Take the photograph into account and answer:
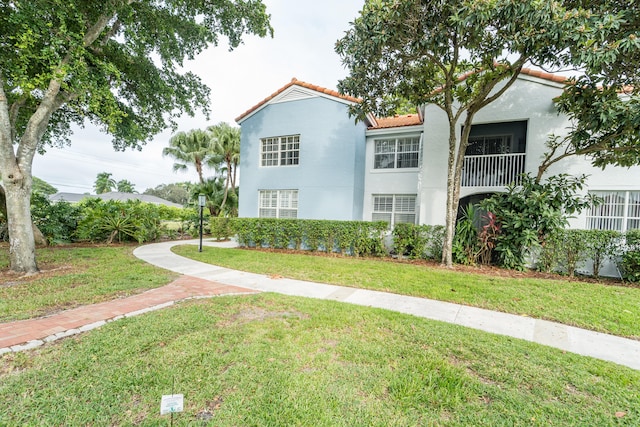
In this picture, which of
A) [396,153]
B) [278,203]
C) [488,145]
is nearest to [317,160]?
[278,203]

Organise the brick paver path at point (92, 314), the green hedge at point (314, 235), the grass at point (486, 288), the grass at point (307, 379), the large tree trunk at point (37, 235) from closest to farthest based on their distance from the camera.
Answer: the grass at point (307, 379), the brick paver path at point (92, 314), the grass at point (486, 288), the green hedge at point (314, 235), the large tree trunk at point (37, 235)

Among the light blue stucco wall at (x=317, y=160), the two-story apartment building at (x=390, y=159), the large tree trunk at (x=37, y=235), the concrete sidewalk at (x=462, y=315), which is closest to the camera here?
the concrete sidewalk at (x=462, y=315)

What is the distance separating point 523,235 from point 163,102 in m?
13.5

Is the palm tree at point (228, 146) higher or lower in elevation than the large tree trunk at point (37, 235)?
higher

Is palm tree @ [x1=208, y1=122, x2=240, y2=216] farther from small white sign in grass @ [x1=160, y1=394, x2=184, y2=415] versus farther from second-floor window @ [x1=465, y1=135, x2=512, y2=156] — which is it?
small white sign in grass @ [x1=160, y1=394, x2=184, y2=415]

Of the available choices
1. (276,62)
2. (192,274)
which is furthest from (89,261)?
(276,62)

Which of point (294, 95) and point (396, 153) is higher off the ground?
point (294, 95)

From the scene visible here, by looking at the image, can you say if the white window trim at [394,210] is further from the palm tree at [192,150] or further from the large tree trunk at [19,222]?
the palm tree at [192,150]

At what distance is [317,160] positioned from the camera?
1235 cm

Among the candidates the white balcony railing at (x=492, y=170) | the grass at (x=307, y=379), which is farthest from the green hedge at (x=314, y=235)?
the grass at (x=307, y=379)

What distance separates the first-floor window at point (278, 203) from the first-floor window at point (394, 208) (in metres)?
3.87

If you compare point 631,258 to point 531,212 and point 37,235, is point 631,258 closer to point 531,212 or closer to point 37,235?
point 531,212

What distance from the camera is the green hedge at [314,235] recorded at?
10227 mm

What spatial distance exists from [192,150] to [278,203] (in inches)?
502
